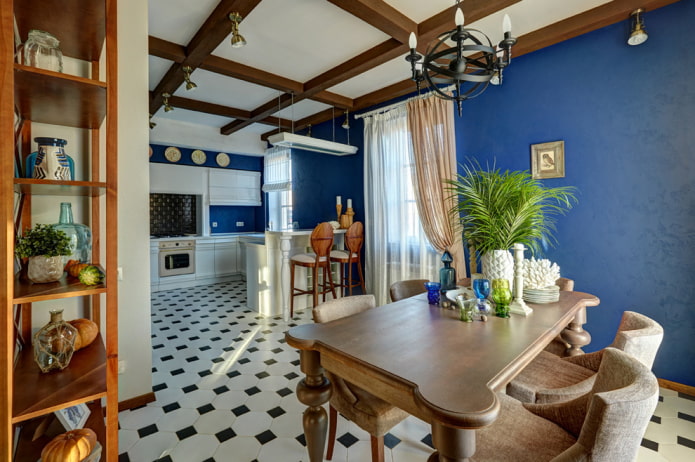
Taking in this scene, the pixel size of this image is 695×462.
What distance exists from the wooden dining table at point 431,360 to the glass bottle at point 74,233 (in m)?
1.13

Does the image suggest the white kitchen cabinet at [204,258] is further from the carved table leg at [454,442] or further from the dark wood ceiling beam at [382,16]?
the carved table leg at [454,442]

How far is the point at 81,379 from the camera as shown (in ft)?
4.06

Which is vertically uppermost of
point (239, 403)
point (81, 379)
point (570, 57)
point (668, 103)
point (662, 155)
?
point (570, 57)

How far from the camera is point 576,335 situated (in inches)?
72.9

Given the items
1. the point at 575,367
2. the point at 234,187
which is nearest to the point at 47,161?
the point at 575,367

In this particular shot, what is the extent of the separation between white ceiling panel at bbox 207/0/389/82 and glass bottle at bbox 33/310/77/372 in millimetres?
2552

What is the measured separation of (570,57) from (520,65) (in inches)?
16.0

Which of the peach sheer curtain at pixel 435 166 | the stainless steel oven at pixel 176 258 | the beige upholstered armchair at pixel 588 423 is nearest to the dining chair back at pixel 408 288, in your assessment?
the beige upholstered armchair at pixel 588 423

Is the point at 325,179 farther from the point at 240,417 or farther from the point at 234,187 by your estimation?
the point at 240,417

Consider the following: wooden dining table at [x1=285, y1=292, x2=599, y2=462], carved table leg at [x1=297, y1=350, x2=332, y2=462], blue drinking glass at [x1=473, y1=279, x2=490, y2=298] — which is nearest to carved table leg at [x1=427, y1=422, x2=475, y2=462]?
wooden dining table at [x1=285, y1=292, x2=599, y2=462]

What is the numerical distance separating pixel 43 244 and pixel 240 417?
4.88ft

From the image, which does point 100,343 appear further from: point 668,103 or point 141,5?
point 668,103

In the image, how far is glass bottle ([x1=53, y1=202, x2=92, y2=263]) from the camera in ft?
4.84

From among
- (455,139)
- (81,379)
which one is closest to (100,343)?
(81,379)
